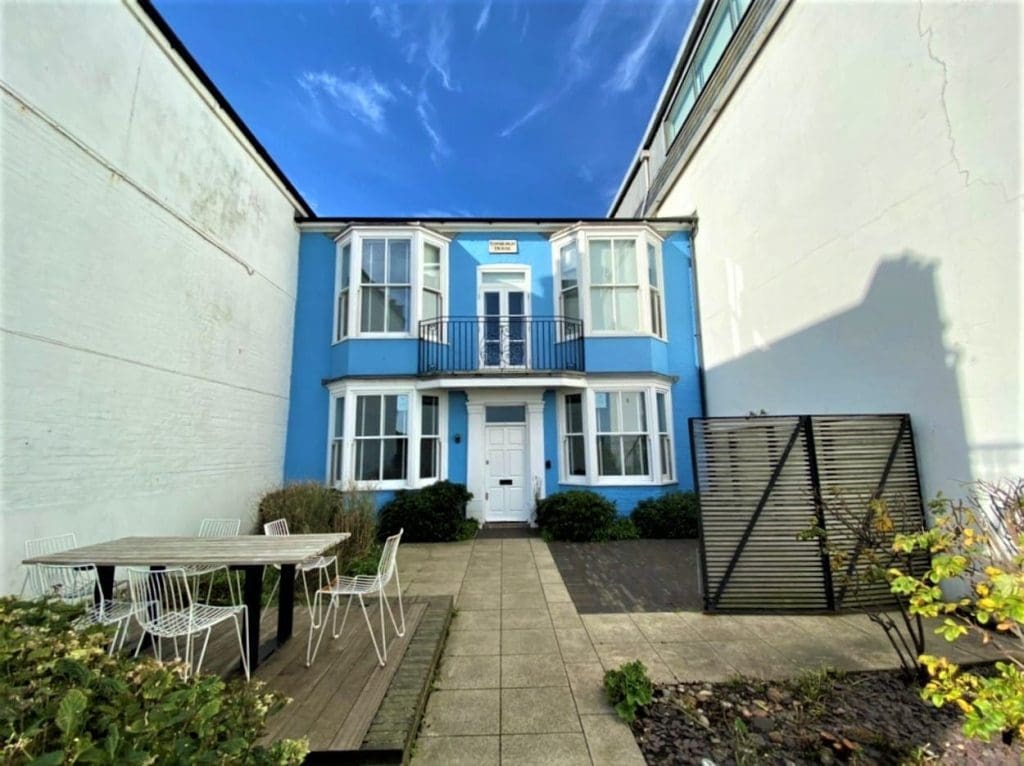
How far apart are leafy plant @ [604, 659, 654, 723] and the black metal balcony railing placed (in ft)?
21.8

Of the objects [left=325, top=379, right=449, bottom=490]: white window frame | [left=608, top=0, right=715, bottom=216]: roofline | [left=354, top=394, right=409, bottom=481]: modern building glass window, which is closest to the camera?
[left=325, top=379, right=449, bottom=490]: white window frame

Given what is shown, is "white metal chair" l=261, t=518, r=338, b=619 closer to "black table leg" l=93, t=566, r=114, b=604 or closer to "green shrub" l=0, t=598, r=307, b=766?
"black table leg" l=93, t=566, r=114, b=604

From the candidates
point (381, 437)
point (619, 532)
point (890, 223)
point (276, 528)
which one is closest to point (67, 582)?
point (276, 528)

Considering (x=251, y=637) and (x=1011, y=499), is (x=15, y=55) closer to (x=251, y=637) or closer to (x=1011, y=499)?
(x=251, y=637)

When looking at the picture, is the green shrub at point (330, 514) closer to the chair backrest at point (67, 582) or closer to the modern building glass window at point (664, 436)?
the chair backrest at point (67, 582)

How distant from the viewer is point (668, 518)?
8102 millimetres

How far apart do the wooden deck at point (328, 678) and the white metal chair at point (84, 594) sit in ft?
2.28

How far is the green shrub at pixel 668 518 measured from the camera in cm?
803

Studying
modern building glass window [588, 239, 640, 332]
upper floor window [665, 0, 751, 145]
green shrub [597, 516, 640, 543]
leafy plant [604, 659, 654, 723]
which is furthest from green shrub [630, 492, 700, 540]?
upper floor window [665, 0, 751, 145]

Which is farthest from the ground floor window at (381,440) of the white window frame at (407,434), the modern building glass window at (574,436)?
the modern building glass window at (574,436)

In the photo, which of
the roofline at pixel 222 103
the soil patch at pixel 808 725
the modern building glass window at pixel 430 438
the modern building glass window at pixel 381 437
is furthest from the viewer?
the modern building glass window at pixel 430 438

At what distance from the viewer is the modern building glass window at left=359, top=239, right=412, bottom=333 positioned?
9.33m

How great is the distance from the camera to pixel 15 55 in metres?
4.16

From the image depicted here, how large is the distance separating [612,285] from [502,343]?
2740 mm
